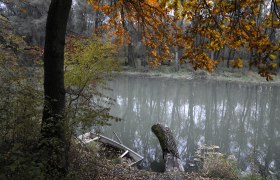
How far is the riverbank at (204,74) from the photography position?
96.9 ft

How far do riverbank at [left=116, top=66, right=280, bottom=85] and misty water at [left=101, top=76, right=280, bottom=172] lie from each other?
3.71 m

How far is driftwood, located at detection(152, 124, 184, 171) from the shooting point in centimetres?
753

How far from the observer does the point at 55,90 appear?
3.93 m

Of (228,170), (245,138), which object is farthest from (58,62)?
(245,138)

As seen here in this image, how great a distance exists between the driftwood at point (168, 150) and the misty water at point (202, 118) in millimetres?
1144

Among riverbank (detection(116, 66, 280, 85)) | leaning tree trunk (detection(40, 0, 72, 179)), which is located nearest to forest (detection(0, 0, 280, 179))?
leaning tree trunk (detection(40, 0, 72, 179))

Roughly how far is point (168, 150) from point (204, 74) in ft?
77.6

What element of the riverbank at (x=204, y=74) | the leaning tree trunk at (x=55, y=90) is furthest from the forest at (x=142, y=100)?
the riverbank at (x=204, y=74)

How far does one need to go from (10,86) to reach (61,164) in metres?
1.31

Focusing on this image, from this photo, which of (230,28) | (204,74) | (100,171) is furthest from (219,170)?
(204,74)

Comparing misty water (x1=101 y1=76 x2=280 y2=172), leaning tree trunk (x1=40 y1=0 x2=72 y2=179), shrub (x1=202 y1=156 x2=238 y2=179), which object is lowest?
misty water (x1=101 y1=76 x2=280 y2=172)

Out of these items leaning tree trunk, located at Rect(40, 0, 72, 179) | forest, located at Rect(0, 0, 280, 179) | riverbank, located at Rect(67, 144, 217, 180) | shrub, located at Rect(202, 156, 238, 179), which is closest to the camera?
forest, located at Rect(0, 0, 280, 179)

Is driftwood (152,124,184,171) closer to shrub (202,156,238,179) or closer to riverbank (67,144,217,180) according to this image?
shrub (202,156,238,179)

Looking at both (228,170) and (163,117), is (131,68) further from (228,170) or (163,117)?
(228,170)
